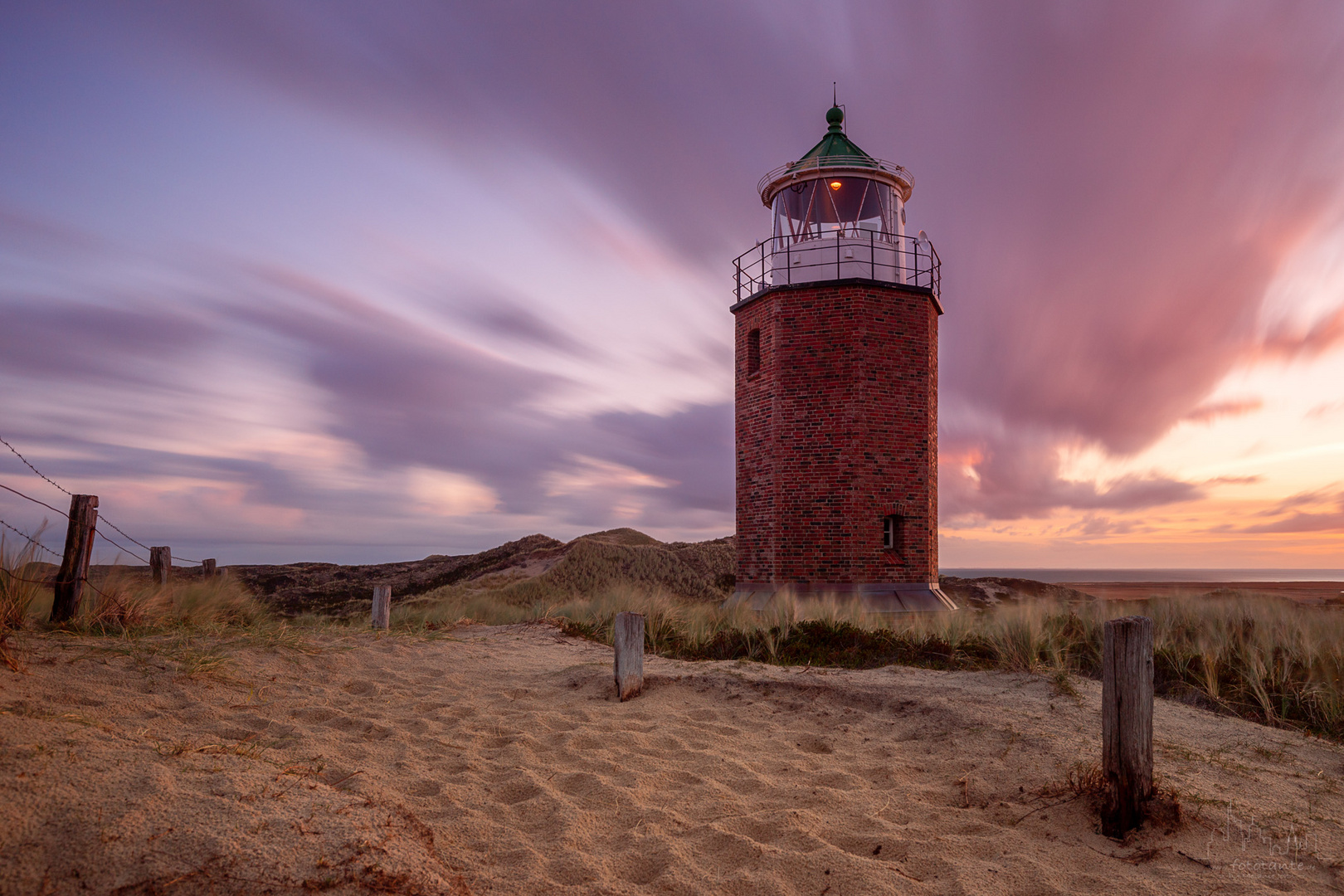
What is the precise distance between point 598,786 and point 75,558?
22.3ft

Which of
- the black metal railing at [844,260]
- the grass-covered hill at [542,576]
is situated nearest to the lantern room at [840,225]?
the black metal railing at [844,260]

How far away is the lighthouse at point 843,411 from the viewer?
44.3 feet

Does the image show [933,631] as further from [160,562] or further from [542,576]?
[542,576]

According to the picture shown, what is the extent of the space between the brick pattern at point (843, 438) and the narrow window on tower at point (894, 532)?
0.09 meters

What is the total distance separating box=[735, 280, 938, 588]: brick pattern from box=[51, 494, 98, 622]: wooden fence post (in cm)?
1006

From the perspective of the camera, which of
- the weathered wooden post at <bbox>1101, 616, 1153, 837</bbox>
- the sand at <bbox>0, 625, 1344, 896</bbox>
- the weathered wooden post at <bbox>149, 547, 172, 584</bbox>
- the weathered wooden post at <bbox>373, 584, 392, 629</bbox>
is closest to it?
the sand at <bbox>0, 625, 1344, 896</bbox>

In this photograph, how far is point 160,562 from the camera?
11.7 metres

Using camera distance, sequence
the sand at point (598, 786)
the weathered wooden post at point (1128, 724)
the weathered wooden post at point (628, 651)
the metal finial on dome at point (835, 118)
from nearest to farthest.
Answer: the sand at point (598, 786) < the weathered wooden post at point (1128, 724) < the weathered wooden post at point (628, 651) < the metal finial on dome at point (835, 118)

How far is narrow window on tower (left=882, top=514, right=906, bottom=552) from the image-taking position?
13722mm

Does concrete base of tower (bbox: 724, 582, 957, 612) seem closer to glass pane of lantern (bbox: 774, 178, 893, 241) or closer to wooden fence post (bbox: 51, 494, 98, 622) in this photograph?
glass pane of lantern (bbox: 774, 178, 893, 241)

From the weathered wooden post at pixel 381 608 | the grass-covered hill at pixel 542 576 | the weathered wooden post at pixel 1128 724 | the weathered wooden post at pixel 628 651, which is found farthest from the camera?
the grass-covered hill at pixel 542 576

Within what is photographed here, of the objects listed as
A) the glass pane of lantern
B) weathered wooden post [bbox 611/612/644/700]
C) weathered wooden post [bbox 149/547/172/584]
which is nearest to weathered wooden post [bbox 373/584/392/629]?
weathered wooden post [bbox 149/547/172/584]

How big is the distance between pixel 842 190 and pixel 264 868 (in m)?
14.7

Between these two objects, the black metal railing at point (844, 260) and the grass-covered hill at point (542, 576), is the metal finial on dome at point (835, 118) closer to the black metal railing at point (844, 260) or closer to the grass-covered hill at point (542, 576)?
the black metal railing at point (844, 260)
